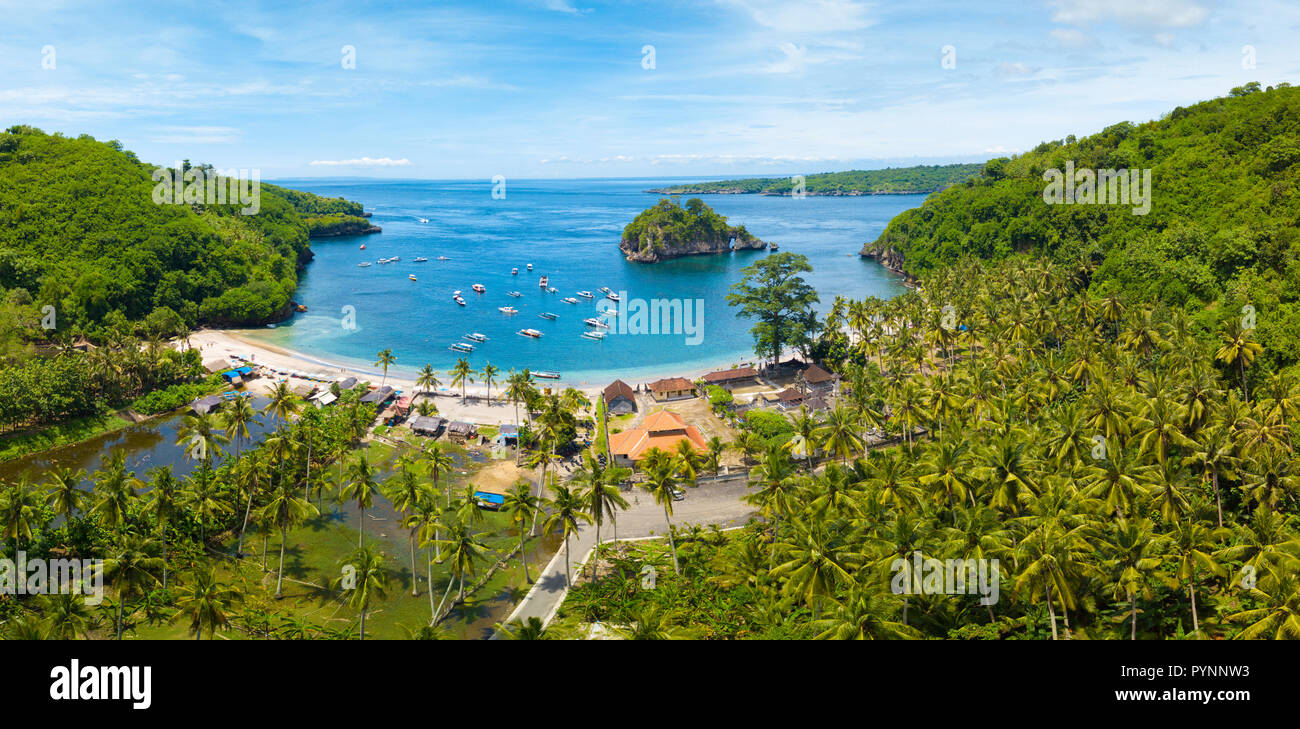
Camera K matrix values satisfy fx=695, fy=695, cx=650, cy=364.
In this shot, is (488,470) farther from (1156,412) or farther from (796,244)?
(796,244)

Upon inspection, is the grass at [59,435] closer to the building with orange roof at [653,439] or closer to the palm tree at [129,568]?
the palm tree at [129,568]

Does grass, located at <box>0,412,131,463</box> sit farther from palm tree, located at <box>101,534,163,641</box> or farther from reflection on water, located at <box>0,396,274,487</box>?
palm tree, located at <box>101,534,163,641</box>


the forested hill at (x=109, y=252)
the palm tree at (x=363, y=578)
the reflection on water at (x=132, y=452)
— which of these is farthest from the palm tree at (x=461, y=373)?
the forested hill at (x=109, y=252)

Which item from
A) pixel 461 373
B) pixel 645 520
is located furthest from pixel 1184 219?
pixel 461 373

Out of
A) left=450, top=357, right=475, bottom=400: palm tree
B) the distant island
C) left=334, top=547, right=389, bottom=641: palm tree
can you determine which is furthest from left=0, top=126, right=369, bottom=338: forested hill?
the distant island

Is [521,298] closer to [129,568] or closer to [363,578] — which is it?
[363,578]
